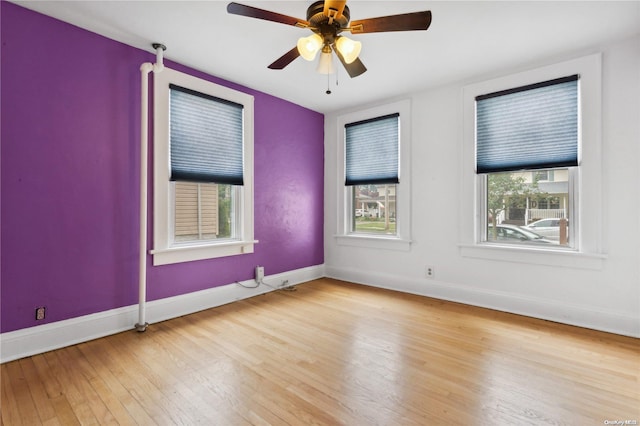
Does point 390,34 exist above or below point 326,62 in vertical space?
above

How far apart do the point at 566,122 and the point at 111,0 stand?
411cm

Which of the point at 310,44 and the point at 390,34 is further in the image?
the point at 390,34

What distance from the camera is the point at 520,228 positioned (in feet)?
11.3

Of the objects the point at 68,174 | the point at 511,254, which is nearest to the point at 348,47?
the point at 68,174

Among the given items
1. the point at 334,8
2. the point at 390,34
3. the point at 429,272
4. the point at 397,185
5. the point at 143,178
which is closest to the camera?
the point at 334,8

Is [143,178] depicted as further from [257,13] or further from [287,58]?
[257,13]

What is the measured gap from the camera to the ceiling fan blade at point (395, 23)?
1799 millimetres

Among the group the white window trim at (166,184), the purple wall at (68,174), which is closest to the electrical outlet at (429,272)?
the white window trim at (166,184)

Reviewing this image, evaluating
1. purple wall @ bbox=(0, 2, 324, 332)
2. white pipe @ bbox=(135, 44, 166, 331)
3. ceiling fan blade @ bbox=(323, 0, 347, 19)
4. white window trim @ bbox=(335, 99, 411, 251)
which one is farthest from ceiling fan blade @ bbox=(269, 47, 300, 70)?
white window trim @ bbox=(335, 99, 411, 251)

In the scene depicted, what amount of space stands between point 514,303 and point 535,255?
0.57m

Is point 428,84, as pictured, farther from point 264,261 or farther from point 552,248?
point 264,261

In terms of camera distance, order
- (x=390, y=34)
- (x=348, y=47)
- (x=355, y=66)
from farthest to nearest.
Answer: (x=390, y=34) → (x=355, y=66) → (x=348, y=47)

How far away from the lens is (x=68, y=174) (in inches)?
100

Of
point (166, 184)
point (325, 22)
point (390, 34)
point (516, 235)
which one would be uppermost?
point (390, 34)
